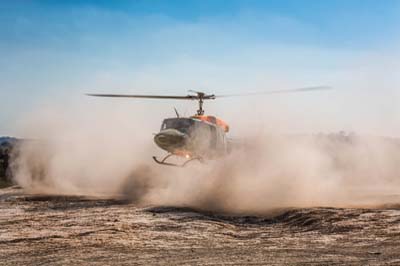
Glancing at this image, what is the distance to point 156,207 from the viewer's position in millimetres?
20359

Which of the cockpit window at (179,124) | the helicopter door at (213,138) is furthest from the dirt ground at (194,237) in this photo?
the helicopter door at (213,138)

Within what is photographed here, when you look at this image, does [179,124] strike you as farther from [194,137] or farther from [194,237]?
[194,237]

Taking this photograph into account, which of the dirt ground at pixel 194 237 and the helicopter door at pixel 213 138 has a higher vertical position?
the helicopter door at pixel 213 138

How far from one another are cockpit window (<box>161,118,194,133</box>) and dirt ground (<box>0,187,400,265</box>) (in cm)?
428

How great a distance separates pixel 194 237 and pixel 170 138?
8810 millimetres

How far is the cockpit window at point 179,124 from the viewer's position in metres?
23.2

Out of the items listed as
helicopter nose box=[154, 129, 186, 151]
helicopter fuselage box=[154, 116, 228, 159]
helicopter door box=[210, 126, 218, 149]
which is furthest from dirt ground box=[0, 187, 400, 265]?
helicopter door box=[210, 126, 218, 149]

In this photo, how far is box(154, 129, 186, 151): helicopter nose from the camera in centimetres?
2244

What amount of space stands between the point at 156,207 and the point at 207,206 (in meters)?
1.89

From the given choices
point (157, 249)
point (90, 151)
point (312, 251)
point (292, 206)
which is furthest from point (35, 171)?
point (312, 251)

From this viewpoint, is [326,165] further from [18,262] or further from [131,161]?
[18,262]

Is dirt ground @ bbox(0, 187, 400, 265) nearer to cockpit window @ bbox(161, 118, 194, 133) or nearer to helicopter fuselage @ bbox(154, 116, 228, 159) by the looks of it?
helicopter fuselage @ bbox(154, 116, 228, 159)

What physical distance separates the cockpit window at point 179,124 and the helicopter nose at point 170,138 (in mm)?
447

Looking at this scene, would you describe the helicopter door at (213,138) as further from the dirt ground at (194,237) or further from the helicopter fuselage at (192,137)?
the dirt ground at (194,237)
